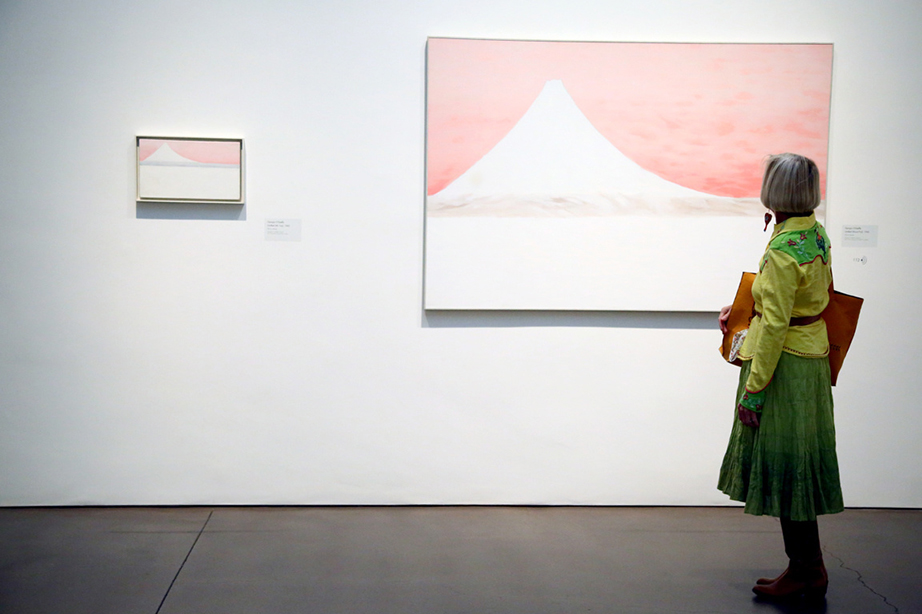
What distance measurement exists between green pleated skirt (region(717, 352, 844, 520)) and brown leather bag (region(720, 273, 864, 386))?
0.32 ft

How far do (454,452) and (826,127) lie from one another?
89.5 inches

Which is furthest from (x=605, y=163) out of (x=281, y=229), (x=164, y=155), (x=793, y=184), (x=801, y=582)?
(x=164, y=155)

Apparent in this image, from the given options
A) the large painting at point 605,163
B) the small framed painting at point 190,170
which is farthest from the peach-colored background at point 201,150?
the large painting at point 605,163

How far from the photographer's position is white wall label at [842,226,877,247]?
10.7 feet

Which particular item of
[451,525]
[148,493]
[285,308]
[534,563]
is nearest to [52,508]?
[148,493]

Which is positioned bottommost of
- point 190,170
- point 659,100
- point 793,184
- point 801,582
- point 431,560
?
point 431,560

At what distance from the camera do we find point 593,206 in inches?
125

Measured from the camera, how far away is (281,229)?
3188mm

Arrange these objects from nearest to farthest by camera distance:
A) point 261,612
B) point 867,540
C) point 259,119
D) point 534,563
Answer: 1. point 261,612
2. point 534,563
3. point 867,540
4. point 259,119

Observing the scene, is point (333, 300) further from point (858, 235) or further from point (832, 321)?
point (858, 235)

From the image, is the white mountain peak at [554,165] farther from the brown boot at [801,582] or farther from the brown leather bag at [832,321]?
the brown boot at [801,582]

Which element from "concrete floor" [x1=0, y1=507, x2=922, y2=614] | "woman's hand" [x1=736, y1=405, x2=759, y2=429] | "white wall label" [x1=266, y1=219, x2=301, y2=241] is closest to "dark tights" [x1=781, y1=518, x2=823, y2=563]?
"concrete floor" [x1=0, y1=507, x2=922, y2=614]

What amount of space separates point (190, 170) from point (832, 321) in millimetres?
2654

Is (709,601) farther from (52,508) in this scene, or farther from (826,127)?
(52,508)
